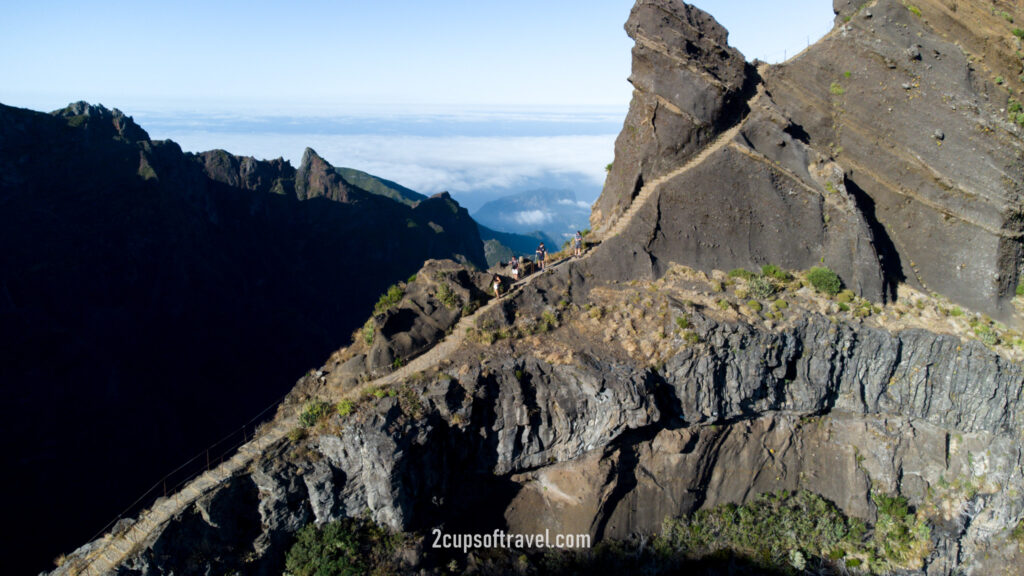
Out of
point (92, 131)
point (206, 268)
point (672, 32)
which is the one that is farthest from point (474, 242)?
point (672, 32)

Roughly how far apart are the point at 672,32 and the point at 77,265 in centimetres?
6647

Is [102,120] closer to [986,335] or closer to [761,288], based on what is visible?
[761,288]

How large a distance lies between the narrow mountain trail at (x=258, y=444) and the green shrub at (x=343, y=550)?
14.3ft

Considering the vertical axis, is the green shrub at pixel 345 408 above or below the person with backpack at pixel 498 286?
below

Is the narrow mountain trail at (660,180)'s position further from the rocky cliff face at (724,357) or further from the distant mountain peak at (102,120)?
the distant mountain peak at (102,120)

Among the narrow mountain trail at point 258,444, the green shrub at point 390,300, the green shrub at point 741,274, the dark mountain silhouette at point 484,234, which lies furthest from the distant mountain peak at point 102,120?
the green shrub at point 741,274

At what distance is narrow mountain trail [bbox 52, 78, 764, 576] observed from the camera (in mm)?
23031

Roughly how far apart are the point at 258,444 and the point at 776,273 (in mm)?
28814

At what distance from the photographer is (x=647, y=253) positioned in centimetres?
3375

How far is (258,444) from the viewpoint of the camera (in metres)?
26.7

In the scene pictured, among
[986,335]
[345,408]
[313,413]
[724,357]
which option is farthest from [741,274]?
[313,413]

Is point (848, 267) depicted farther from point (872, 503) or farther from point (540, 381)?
point (540, 381)

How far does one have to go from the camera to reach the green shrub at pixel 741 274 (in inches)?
1316

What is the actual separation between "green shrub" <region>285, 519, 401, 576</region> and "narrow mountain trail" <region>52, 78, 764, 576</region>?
4.36 metres
